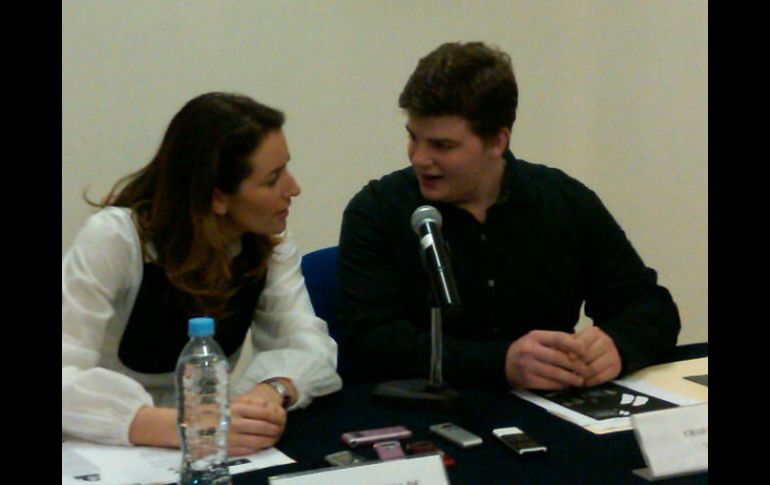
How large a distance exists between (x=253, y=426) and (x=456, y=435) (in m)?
0.32

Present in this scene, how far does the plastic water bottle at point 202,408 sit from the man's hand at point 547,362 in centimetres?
56

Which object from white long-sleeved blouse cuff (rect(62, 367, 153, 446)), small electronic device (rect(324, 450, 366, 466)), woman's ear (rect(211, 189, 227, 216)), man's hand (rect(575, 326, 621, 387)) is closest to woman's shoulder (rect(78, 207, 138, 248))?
woman's ear (rect(211, 189, 227, 216))

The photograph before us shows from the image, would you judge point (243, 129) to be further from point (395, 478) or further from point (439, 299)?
point (395, 478)

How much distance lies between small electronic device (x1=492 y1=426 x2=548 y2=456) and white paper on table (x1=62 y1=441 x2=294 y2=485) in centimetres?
34

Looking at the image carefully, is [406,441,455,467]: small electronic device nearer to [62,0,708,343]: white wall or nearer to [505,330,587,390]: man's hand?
[505,330,587,390]: man's hand

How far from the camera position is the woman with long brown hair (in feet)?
5.24

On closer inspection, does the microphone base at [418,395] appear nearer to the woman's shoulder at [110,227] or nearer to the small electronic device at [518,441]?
the small electronic device at [518,441]

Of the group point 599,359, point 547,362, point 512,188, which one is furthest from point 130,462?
point 512,188

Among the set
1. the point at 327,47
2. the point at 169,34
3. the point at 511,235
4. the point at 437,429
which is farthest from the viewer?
the point at 327,47

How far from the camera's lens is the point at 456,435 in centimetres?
138

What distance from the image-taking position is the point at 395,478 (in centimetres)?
107

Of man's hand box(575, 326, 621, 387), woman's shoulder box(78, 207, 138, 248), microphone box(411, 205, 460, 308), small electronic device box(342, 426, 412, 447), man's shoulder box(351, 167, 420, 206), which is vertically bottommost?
small electronic device box(342, 426, 412, 447)
